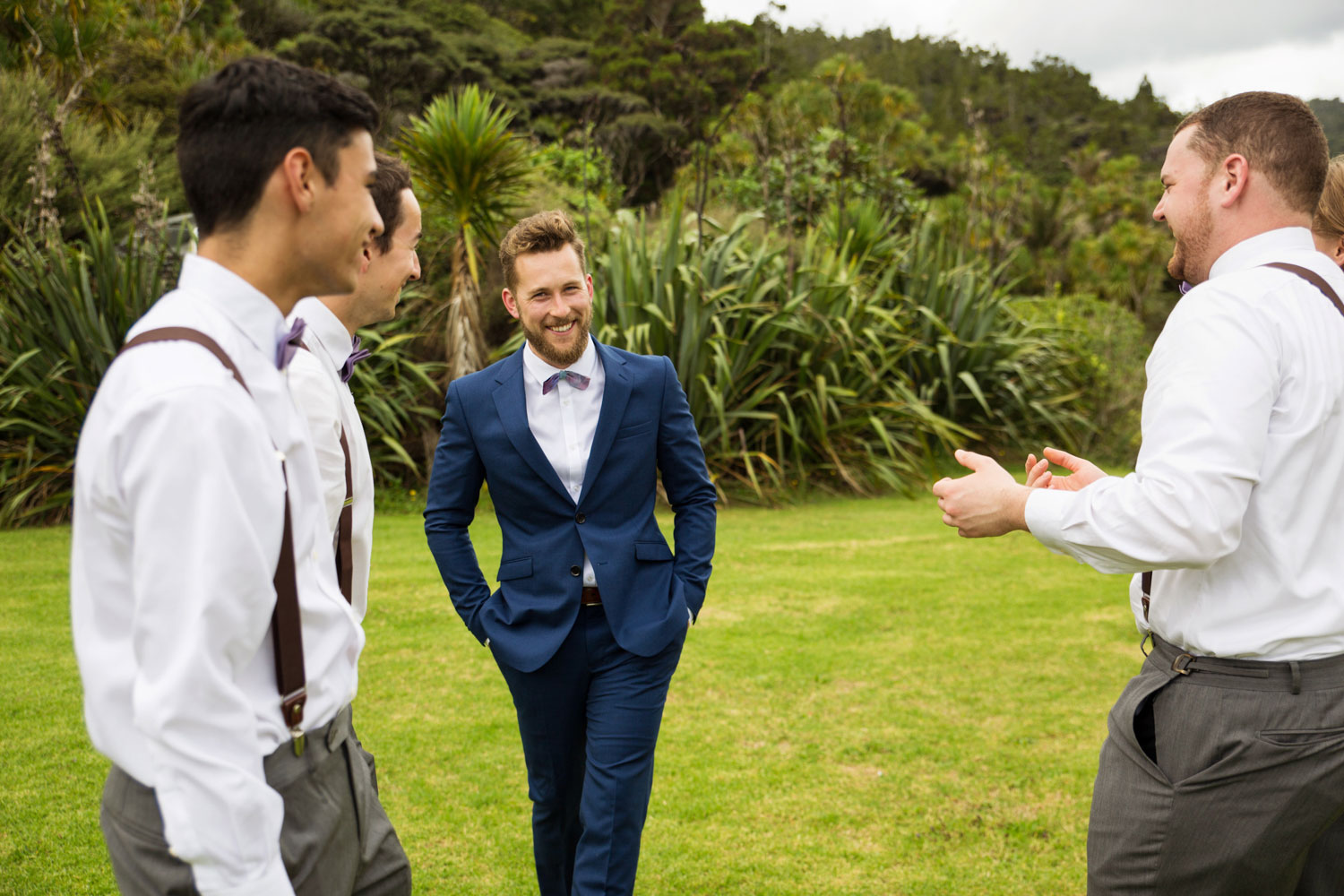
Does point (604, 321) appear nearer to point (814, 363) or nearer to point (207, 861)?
point (814, 363)

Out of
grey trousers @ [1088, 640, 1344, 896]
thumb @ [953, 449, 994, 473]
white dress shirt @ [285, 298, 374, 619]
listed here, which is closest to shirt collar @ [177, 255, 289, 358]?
white dress shirt @ [285, 298, 374, 619]

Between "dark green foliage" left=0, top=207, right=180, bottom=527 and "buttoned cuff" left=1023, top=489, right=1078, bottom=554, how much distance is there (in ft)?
27.9

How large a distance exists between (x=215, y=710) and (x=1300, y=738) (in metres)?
1.88

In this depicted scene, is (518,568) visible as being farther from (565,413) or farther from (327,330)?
(327,330)

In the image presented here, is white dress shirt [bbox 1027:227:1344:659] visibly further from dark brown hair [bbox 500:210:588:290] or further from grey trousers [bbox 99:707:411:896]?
dark brown hair [bbox 500:210:588:290]

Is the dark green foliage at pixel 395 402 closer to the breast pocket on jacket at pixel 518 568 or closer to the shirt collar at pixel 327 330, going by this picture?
the breast pocket on jacket at pixel 518 568

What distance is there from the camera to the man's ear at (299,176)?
4.78 ft

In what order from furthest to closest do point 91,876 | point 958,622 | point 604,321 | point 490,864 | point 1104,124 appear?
point 1104,124
point 604,321
point 958,622
point 490,864
point 91,876

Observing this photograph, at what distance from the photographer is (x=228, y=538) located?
1.32 m

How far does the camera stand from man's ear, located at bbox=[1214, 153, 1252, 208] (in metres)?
2.08

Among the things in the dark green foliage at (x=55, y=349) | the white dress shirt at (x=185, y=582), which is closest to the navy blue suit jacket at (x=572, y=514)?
the white dress shirt at (x=185, y=582)

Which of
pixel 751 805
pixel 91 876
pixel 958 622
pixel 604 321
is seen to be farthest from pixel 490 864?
pixel 604 321

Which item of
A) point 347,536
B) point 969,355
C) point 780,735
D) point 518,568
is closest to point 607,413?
point 518,568

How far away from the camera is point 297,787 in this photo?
160 centimetres
